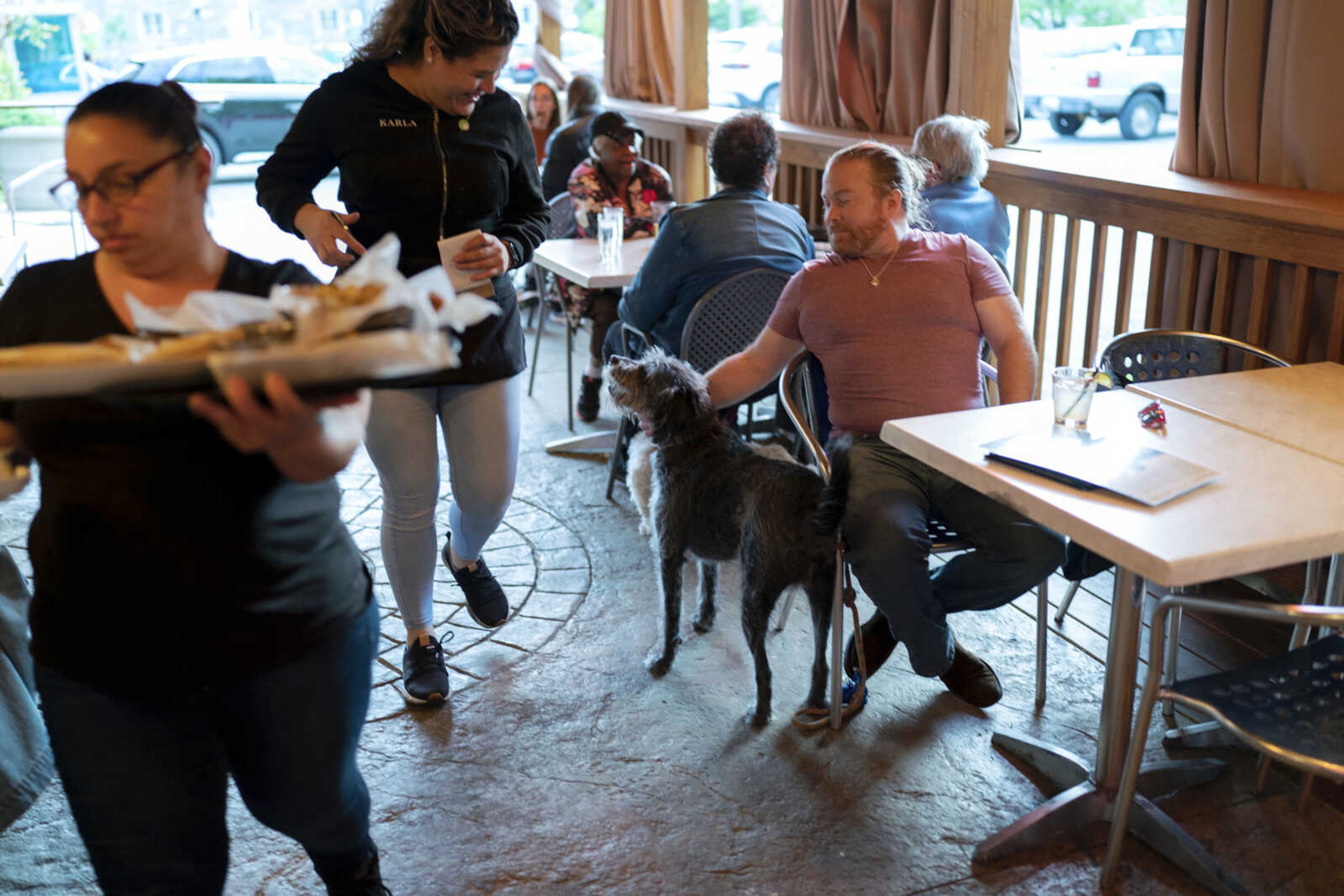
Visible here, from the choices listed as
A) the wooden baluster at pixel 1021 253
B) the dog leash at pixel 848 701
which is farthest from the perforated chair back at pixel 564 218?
the dog leash at pixel 848 701

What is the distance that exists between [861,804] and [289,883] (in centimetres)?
109

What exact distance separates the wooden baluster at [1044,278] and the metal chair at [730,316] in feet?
3.29

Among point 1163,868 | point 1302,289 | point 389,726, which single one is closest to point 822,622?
point 1163,868

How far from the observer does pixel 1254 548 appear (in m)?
1.59

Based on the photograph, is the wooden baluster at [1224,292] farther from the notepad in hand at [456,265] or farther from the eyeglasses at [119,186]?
the eyeglasses at [119,186]

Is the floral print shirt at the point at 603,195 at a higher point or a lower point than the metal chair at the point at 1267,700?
higher

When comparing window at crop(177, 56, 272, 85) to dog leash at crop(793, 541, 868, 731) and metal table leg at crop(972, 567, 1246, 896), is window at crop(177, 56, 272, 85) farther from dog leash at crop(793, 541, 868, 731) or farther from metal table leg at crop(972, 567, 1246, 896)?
metal table leg at crop(972, 567, 1246, 896)

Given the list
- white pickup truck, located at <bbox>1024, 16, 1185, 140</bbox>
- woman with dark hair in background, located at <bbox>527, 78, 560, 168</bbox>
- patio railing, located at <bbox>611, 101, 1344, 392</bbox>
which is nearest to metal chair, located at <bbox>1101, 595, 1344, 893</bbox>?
patio railing, located at <bbox>611, 101, 1344, 392</bbox>

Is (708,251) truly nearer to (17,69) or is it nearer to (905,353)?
(905,353)

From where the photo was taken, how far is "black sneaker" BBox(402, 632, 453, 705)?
102 inches

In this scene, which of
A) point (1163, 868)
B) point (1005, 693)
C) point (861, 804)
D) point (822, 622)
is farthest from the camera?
point (1005, 693)

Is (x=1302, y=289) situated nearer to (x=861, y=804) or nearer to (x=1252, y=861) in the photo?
(x=1252, y=861)

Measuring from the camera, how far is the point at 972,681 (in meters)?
2.58

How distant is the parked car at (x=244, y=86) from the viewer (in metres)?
11.9
